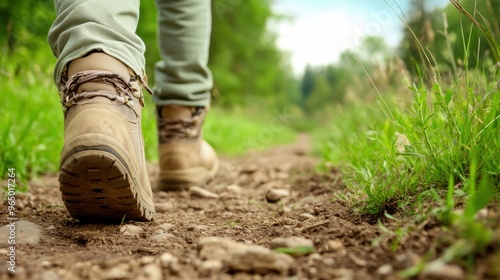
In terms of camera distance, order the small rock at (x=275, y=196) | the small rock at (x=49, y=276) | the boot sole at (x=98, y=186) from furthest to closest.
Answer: the small rock at (x=275, y=196) → the boot sole at (x=98, y=186) → the small rock at (x=49, y=276)

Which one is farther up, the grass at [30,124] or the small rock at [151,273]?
the grass at [30,124]

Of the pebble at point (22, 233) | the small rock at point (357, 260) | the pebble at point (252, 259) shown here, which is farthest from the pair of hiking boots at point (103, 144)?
the small rock at point (357, 260)

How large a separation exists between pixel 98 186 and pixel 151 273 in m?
0.38

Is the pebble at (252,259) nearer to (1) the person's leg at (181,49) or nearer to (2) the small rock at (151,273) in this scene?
(2) the small rock at (151,273)

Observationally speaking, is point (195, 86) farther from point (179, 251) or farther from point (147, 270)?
point (147, 270)

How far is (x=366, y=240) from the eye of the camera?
1008mm

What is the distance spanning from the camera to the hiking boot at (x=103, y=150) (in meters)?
1.12

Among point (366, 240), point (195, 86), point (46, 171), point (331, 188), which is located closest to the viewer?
point (366, 240)

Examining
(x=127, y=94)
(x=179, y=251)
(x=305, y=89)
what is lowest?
(x=179, y=251)

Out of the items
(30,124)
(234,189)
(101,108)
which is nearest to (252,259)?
(101,108)

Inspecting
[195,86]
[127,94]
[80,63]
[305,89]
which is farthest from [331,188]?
[305,89]

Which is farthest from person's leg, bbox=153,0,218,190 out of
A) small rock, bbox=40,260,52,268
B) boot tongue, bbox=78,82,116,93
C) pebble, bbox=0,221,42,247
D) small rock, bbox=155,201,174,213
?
small rock, bbox=40,260,52,268

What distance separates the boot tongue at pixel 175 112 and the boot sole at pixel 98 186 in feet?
3.07

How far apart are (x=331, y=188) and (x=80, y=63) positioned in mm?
A: 1122
